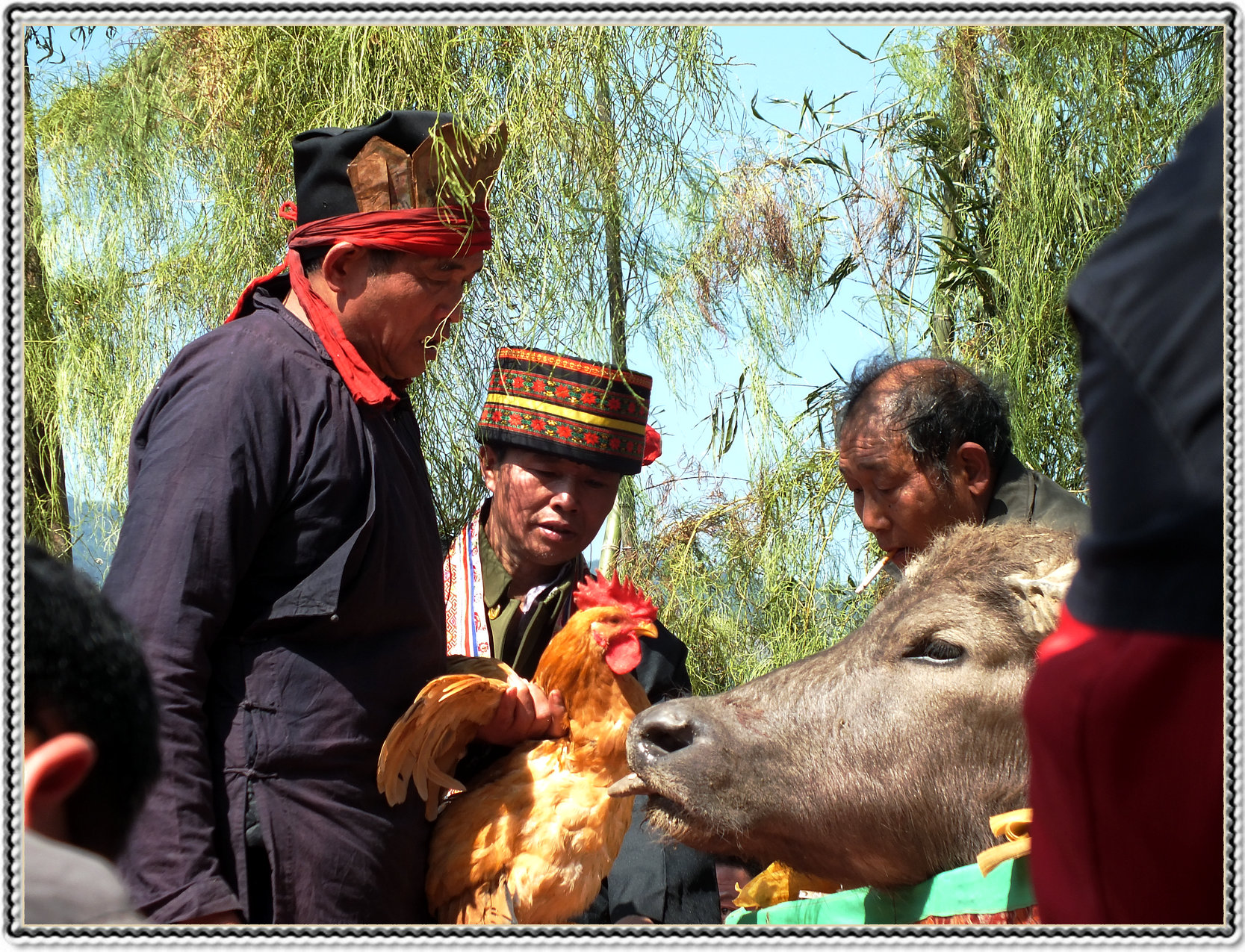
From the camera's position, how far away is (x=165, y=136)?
537cm

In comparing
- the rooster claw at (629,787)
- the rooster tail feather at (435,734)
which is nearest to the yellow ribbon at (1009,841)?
the rooster claw at (629,787)

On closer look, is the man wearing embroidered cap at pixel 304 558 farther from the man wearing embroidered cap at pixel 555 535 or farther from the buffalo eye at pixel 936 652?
the buffalo eye at pixel 936 652

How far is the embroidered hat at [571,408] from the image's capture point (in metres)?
4.24

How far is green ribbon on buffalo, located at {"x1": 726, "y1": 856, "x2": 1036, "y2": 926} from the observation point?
2.35 m

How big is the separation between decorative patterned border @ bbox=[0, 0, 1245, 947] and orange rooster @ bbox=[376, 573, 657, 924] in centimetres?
98

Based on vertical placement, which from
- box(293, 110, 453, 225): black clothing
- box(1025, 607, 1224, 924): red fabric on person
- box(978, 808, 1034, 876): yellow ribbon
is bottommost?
box(978, 808, 1034, 876): yellow ribbon

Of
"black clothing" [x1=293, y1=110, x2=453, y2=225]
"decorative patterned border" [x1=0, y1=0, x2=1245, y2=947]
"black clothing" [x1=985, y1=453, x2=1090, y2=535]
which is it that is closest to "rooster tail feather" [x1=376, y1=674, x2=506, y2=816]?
"decorative patterned border" [x1=0, y1=0, x2=1245, y2=947]

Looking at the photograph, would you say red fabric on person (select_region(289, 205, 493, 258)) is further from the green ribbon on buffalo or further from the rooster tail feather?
the green ribbon on buffalo

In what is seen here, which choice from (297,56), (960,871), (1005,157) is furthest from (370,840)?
(1005,157)

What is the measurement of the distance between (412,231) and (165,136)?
3.03 meters

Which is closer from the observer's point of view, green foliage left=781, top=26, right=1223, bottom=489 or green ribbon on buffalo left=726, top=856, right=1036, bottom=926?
green ribbon on buffalo left=726, top=856, right=1036, bottom=926

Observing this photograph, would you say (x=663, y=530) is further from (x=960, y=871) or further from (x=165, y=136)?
(x=165, y=136)

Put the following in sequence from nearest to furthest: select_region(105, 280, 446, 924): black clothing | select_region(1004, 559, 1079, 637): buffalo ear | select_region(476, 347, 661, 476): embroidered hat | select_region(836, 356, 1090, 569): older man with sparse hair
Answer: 1. select_region(105, 280, 446, 924): black clothing
2. select_region(1004, 559, 1079, 637): buffalo ear
3. select_region(836, 356, 1090, 569): older man with sparse hair
4. select_region(476, 347, 661, 476): embroidered hat

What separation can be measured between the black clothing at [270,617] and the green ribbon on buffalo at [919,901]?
3.47ft
